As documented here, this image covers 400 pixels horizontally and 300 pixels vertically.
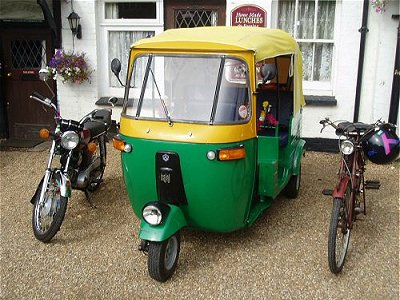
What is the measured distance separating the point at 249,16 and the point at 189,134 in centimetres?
431

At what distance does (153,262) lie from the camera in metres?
3.68

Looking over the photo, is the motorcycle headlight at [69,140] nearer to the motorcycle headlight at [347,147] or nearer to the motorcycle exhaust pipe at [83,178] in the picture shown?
the motorcycle exhaust pipe at [83,178]

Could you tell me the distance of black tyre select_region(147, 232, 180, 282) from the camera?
3678 mm

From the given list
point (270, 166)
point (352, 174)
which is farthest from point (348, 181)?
point (270, 166)

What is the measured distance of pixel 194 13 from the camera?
312 inches

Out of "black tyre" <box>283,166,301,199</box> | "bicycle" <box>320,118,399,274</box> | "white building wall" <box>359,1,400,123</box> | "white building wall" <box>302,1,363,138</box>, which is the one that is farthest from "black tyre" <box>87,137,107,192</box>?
"white building wall" <box>359,1,400,123</box>

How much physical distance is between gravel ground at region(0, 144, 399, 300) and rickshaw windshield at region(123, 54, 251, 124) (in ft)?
4.05

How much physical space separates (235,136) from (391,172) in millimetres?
3719

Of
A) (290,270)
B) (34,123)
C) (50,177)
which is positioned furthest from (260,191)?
(34,123)

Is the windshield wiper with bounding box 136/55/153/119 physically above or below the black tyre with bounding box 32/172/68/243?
above

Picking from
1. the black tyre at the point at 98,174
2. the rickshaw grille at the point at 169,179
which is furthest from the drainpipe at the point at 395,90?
the rickshaw grille at the point at 169,179

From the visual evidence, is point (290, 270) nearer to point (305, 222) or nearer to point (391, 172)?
point (305, 222)

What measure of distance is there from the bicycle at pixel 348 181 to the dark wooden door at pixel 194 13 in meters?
4.10

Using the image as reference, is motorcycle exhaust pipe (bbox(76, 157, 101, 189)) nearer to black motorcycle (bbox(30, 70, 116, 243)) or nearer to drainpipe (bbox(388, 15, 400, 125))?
black motorcycle (bbox(30, 70, 116, 243))
